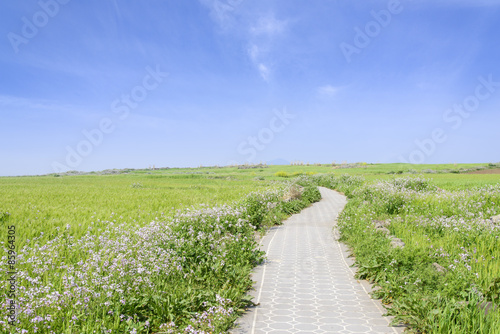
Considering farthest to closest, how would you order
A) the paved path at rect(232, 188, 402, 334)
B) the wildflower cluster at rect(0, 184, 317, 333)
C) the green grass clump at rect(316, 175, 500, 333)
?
the paved path at rect(232, 188, 402, 334), the green grass clump at rect(316, 175, 500, 333), the wildflower cluster at rect(0, 184, 317, 333)

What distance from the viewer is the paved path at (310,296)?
5.32 metres

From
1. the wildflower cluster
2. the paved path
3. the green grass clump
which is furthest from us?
the paved path

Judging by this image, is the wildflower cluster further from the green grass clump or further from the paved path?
the green grass clump

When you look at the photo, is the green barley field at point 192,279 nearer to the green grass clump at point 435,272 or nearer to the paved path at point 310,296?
the green grass clump at point 435,272

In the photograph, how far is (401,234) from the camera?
10.0 meters

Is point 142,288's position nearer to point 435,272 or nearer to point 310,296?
point 310,296

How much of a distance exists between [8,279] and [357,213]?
12.0 m

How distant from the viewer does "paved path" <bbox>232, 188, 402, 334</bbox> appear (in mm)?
5320

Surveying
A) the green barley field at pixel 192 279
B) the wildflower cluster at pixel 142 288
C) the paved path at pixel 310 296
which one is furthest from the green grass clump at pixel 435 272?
the wildflower cluster at pixel 142 288

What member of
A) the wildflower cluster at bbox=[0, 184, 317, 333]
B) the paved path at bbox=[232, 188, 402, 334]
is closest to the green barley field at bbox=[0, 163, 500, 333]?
the wildflower cluster at bbox=[0, 184, 317, 333]

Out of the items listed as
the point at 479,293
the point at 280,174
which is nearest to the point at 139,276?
the point at 479,293

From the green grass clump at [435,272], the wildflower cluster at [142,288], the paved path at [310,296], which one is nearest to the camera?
the wildflower cluster at [142,288]

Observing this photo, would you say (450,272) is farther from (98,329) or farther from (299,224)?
(299,224)

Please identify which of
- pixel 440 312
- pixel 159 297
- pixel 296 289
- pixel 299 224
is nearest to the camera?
pixel 440 312
